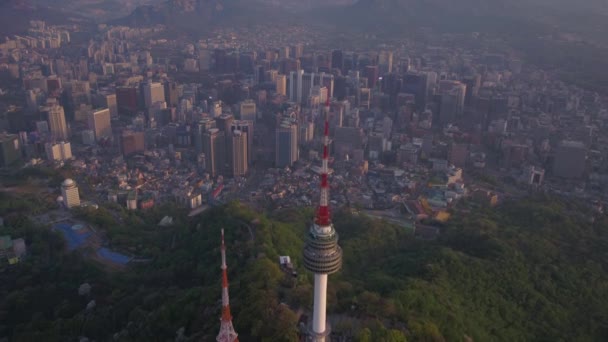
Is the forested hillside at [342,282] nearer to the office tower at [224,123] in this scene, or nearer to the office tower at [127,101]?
the office tower at [224,123]

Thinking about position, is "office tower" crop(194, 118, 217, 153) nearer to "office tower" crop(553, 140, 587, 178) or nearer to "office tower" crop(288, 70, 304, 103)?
"office tower" crop(288, 70, 304, 103)

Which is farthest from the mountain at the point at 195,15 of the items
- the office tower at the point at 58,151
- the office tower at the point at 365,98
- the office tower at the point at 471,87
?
the office tower at the point at 58,151

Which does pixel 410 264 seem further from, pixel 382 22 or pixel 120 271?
pixel 382 22

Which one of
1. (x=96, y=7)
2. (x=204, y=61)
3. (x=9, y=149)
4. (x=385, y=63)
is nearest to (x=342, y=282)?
(x=9, y=149)

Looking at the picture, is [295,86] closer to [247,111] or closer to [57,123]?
[247,111]

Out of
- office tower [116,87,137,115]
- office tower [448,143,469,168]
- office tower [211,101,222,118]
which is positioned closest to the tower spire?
office tower [448,143,469,168]
